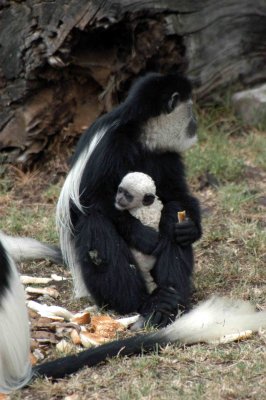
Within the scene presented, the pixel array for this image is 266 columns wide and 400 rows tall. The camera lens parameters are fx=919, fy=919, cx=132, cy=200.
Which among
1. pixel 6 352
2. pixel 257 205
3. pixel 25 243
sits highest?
pixel 6 352

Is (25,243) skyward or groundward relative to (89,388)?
groundward

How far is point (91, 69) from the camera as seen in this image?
18.7ft

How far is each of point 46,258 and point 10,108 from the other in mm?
1407

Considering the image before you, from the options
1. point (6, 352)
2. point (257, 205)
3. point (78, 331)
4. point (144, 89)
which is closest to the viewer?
point (6, 352)

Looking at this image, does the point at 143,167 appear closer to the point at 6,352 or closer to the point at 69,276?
the point at 69,276

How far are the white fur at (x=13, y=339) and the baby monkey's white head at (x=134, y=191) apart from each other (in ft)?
2.89

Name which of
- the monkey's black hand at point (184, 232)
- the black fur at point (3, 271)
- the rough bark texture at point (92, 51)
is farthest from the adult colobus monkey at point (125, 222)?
the rough bark texture at point (92, 51)

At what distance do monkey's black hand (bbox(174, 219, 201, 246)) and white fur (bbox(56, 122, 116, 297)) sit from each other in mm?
418

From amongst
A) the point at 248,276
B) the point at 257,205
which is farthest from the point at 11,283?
the point at 257,205

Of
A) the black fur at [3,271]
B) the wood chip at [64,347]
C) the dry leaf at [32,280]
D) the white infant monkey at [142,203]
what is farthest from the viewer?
the dry leaf at [32,280]

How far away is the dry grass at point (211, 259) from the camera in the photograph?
3.01 meters

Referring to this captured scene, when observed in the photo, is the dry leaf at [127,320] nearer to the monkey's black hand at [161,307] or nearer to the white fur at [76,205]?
the monkey's black hand at [161,307]

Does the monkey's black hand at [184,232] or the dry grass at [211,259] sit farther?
the monkey's black hand at [184,232]

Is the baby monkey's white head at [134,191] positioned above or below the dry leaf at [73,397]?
above
